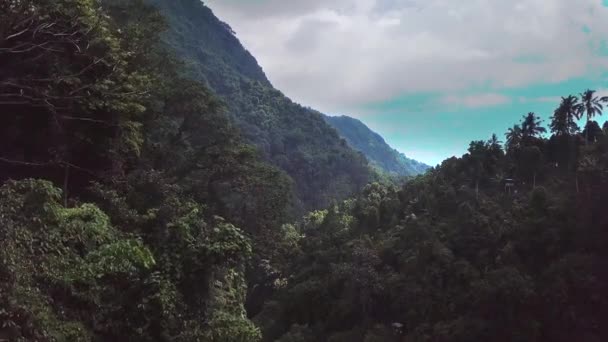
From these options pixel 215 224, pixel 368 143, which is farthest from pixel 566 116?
pixel 368 143

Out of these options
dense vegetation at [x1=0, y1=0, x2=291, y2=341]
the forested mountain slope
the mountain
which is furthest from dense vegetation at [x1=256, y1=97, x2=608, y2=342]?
the mountain

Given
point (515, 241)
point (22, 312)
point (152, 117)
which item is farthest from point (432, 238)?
point (22, 312)

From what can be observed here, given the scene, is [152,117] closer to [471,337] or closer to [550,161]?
[471,337]

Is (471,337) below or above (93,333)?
below

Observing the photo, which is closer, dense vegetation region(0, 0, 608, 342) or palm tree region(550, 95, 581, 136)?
dense vegetation region(0, 0, 608, 342)

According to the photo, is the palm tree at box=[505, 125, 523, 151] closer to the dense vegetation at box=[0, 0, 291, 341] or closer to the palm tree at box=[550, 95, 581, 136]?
the palm tree at box=[550, 95, 581, 136]

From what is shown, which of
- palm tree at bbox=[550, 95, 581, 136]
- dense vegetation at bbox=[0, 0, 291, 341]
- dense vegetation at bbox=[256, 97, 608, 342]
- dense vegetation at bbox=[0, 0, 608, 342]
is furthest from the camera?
palm tree at bbox=[550, 95, 581, 136]

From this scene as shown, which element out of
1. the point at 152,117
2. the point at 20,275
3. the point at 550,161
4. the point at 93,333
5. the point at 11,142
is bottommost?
the point at 93,333
